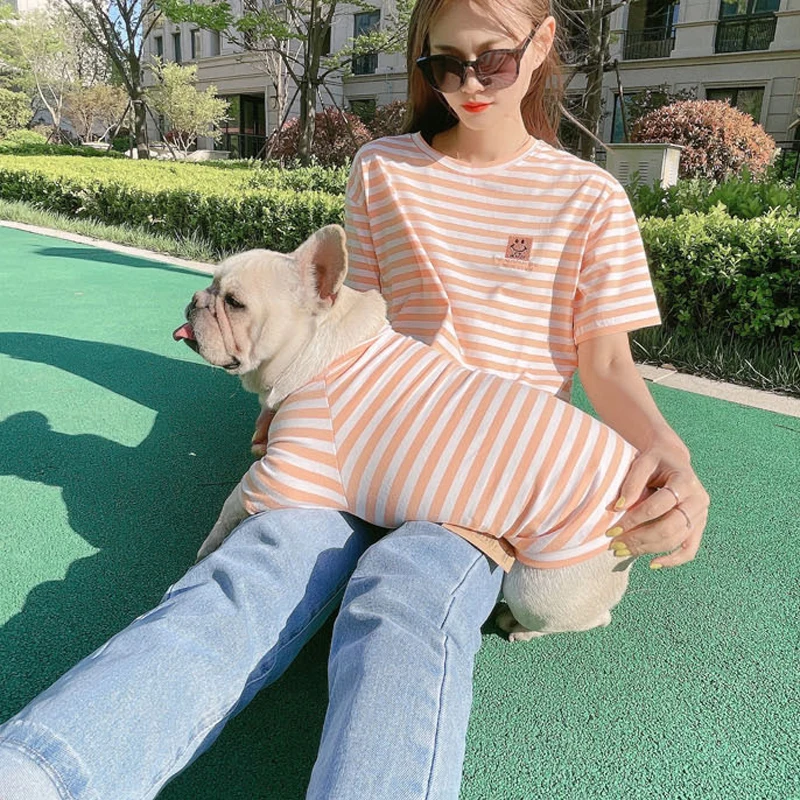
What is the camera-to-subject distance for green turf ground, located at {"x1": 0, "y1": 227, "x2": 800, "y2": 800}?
1.64m

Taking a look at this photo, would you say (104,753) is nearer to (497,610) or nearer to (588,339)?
(497,610)

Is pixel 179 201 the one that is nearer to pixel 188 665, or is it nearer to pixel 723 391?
pixel 723 391

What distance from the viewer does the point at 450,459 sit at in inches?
67.8

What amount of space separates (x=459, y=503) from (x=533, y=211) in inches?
42.1

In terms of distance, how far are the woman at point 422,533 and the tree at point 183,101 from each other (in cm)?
3456

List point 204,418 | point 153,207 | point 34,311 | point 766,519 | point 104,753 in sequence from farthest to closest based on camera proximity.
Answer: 1. point 153,207
2. point 34,311
3. point 204,418
4. point 766,519
5. point 104,753

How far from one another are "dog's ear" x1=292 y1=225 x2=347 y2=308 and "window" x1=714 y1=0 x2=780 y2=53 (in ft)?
87.3

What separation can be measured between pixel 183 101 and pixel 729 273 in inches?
1313

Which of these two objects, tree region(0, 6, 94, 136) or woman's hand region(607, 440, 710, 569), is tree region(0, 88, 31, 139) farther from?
woman's hand region(607, 440, 710, 569)

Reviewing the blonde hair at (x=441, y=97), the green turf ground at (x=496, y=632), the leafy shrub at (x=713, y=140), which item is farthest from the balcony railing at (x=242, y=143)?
the blonde hair at (x=441, y=97)

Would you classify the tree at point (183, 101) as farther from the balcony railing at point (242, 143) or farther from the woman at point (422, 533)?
the woman at point (422, 533)

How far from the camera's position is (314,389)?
196 centimetres

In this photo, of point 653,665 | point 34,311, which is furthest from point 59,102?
point 653,665

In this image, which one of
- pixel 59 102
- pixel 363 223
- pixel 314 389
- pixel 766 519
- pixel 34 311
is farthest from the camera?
pixel 59 102
